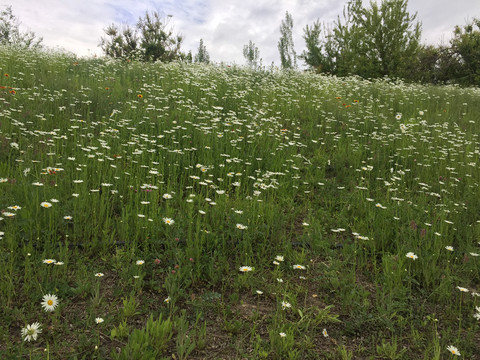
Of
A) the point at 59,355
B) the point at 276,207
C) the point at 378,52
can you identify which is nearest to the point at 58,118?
the point at 276,207

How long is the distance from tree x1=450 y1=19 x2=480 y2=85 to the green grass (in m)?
24.4

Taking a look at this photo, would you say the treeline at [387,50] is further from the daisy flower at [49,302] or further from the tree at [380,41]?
the daisy flower at [49,302]

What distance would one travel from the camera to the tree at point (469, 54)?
25.0 meters

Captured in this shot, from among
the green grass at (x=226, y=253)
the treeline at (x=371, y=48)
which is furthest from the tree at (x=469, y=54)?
the green grass at (x=226, y=253)

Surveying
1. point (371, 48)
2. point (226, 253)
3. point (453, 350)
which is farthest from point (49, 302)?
point (371, 48)

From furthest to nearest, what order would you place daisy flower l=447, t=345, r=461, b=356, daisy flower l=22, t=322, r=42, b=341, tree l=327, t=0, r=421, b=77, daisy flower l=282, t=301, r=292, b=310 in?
tree l=327, t=0, r=421, b=77 → daisy flower l=282, t=301, r=292, b=310 → daisy flower l=447, t=345, r=461, b=356 → daisy flower l=22, t=322, r=42, b=341

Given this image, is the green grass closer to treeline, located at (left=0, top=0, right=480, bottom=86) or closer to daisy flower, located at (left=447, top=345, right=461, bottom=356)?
daisy flower, located at (left=447, top=345, right=461, bottom=356)

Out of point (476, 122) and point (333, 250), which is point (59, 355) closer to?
point (333, 250)

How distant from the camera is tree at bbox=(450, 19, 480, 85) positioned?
25.0 m

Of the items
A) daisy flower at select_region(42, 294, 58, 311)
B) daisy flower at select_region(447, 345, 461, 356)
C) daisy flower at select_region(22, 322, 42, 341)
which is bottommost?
daisy flower at select_region(447, 345, 461, 356)

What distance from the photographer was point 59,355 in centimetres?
215

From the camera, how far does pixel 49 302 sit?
2348 millimetres

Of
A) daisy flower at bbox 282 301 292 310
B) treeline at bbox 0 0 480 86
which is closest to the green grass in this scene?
daisy flower at bbox 282 301 292 310

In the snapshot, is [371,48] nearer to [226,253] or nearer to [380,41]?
[380,41]
